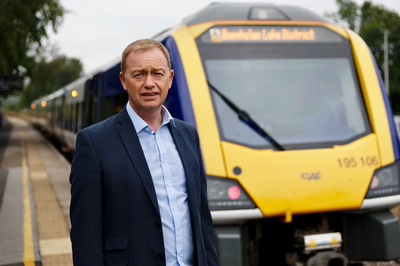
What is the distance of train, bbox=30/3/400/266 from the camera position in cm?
409

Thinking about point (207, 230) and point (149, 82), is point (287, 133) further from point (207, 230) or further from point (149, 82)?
point (149, 82)

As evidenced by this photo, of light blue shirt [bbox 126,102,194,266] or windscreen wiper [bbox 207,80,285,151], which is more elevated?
windscreen wiper [bbox 207,80,285,151]

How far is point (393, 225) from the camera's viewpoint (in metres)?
4.39

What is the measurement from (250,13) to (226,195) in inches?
76.2

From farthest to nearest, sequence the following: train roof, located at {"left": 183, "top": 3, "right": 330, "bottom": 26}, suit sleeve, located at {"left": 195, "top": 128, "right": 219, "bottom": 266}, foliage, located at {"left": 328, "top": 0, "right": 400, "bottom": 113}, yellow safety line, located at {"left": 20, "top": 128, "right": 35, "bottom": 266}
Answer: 1. foliage, located at {"left": 328, "top": 0, "right": 400, "bottom": 113}
2. yellow safety line, located at {"left": 20, "top": 128, "right": 35, "bottom": 266}
3. train roof, located at {"left": 183, "top": 3, "right": 330, "bottom": 26}
4. suit sleeve, located at {"left": 195, "top": 128, "right": 219, "bottom": 266}

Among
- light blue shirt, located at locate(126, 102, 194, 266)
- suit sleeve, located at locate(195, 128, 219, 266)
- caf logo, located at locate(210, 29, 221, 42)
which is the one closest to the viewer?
light blue shirt, located at locate(126, 102, 194, 266)

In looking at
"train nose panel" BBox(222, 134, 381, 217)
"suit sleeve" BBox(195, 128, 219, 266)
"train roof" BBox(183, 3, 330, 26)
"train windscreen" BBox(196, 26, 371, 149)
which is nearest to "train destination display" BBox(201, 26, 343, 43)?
"train windscreen" BBox(196, 26, 371, 149)

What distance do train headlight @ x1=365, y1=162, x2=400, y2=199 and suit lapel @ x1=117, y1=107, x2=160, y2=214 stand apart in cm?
288

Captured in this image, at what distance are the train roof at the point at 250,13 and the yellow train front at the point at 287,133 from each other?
0.01m

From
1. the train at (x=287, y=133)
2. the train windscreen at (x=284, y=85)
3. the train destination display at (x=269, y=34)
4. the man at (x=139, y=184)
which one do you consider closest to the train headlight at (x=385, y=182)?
the train at (x=287, y=133)

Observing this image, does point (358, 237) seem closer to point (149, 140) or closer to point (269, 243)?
point (269, 243)

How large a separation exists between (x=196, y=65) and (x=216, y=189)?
1191 millimetres

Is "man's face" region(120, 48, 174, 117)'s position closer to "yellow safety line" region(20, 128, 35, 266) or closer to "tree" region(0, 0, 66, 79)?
"yellow safety line" region(20, 128, 35, 266)

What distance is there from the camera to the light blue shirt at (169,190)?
205 centimetres
